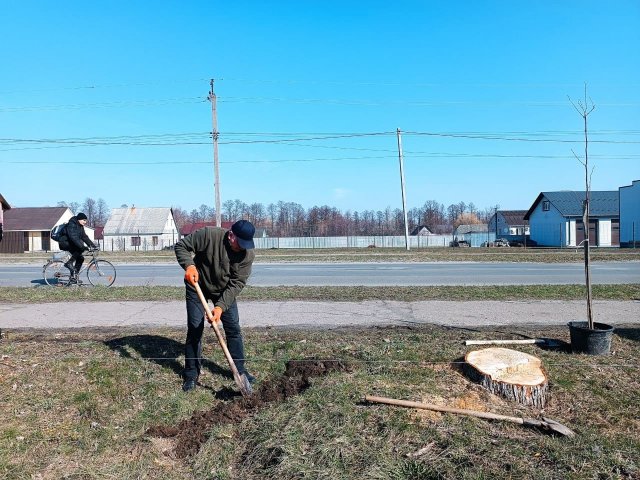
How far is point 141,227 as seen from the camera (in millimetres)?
68625

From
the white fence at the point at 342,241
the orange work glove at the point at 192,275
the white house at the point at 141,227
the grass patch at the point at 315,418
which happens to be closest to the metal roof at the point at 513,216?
the white fence at the point at 342,241

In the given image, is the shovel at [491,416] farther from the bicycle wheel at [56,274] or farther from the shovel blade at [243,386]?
the bicycle wheel at [56,274]

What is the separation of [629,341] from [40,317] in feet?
28.7

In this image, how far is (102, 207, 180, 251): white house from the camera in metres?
65.9

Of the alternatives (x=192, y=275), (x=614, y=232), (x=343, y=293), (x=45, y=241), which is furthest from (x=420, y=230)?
(x=192, y=275)

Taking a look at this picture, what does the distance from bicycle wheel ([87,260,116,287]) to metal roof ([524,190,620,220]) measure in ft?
147

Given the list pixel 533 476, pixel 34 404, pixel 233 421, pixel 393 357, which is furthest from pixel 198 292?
pixel 533 476

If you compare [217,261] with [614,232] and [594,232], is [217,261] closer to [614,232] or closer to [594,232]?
[594,232]

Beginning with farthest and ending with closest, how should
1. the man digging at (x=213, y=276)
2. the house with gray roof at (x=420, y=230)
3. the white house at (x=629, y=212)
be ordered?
the house with gray roof at (x=420, y=230), the white house at (x=629, y=212), the man digging at (x=213, y=276)

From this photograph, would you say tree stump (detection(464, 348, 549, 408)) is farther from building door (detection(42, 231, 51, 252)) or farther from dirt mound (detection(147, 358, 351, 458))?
building door (detection(42, 231, 51, 252))

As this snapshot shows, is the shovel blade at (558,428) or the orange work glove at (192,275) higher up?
the orange work glove at (192,275)


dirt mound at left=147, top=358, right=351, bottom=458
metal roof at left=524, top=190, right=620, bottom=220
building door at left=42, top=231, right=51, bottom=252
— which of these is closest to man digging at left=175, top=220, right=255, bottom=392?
dirt mound at left=147, top=358, right=351, bottom=458

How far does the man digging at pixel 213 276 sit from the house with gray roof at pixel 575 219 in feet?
147

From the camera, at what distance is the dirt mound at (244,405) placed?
399cm
